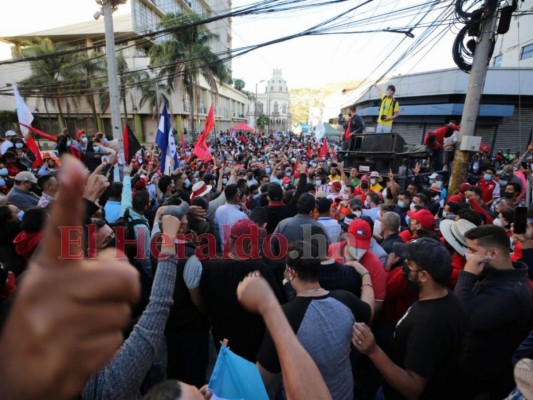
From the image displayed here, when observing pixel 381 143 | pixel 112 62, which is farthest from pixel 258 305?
pixel 381 143

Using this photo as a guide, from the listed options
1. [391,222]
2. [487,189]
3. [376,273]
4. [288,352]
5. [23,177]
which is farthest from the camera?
[487,189]

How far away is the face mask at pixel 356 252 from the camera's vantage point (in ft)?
9.31

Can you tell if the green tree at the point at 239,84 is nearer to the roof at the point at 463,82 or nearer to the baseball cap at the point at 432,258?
the roof at the point at 463,82

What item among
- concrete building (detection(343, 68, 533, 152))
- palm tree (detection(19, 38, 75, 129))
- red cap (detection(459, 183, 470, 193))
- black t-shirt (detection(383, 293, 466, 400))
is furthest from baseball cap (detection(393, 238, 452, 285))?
palm tree (detection(19, 38, 75, 129))

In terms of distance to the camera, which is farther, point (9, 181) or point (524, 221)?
point (9, 181)

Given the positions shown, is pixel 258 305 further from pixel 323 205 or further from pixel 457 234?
pixel 323 205

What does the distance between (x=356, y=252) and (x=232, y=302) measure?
3.92 feet

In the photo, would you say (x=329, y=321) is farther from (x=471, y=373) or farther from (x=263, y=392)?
(x=471, y=373)

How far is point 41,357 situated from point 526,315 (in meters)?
2.72

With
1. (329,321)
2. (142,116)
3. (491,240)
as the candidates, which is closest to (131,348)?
(329,321)

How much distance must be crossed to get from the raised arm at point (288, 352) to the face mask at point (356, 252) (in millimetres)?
1673

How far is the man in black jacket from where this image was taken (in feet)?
6.84

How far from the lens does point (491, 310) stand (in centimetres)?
208

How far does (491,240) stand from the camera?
2.25 meters
